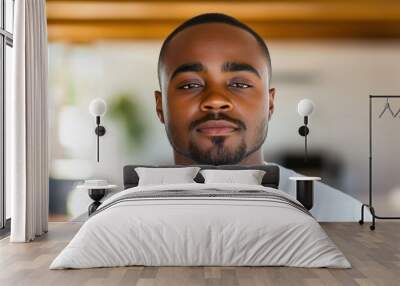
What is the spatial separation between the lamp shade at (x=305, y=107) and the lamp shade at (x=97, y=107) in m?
2.52

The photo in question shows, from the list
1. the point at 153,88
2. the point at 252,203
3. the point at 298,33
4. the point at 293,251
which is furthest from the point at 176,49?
the point at 293,251

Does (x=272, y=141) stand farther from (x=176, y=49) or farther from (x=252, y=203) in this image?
(x=252, y=203)

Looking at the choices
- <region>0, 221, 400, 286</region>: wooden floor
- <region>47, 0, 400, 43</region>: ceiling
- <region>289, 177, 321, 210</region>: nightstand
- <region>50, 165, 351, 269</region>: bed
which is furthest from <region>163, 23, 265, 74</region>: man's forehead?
<region>50, 165, 351, 269</region>: bed

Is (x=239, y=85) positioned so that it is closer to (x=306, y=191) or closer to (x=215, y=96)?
(x=215, y=96)

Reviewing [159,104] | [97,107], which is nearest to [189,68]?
[159,104]

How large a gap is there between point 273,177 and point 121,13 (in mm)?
2905

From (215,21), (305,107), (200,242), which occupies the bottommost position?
(200,242)

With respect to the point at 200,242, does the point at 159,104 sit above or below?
above

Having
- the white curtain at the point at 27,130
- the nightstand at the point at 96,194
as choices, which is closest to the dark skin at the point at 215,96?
the nightstand at the point at 96,194

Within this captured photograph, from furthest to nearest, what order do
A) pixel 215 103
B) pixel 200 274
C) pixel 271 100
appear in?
pixel 271 100 < pixel 215 103 < pixel 200 274

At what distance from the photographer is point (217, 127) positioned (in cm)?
776

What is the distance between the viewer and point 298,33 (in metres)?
7.94

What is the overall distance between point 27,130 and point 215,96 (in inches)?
94.6

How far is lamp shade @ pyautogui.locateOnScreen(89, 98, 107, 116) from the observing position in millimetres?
7875
